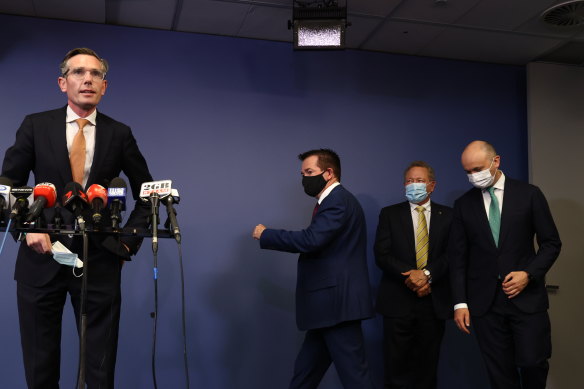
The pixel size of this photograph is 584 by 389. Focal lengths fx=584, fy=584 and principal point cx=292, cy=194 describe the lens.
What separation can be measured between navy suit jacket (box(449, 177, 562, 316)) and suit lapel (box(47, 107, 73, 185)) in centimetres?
235

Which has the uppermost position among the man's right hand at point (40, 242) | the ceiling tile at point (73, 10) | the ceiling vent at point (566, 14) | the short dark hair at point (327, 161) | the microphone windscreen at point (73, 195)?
the ceiling tile at point (73, 10)

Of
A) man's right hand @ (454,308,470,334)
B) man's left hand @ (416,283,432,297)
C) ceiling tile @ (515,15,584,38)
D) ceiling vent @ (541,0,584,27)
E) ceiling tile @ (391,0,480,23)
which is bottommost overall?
man's right hand @ (454,308,470,334)

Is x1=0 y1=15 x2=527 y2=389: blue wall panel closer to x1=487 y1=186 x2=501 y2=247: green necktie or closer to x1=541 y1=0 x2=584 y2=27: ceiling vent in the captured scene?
x1=541 y1=0 x2=584 y2=27: ceiling vent

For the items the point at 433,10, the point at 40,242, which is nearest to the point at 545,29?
the point at 433,10

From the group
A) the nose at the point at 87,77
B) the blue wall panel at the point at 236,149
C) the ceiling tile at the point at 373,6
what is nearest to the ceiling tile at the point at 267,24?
the blue wall panel at the point at 236,149

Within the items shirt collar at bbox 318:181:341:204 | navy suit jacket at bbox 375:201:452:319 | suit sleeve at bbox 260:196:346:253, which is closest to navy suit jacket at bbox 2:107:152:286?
suit sleeve at bbox 260:196:346:253

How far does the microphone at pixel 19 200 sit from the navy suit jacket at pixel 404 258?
275 centimetres

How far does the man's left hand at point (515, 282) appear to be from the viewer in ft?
10.7

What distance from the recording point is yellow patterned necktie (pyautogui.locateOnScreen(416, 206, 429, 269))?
13.8 feet

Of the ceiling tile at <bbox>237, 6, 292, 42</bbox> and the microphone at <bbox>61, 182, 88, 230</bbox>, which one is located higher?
the ceiling tile at <bbox>237, 6, 292, 42</bbox>

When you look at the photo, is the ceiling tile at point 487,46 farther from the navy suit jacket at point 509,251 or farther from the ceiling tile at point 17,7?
the ceiling tile at point 17,7

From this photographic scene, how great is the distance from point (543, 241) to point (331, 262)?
124 cm

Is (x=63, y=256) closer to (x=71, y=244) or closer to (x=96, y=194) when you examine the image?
(x=71, y=244)

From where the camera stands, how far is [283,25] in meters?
4.65
